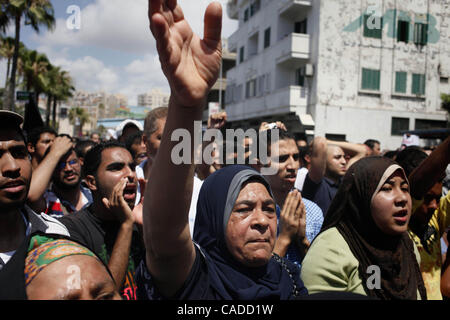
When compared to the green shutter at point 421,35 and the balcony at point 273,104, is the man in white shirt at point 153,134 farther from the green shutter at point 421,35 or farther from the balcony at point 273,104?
the balcony at point 273,104

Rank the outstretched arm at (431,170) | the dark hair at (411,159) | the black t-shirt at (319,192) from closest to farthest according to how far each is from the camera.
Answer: the outstretched arm at (431,170)
the dark hair at (411,159)
the black t-shirt at (319,192)

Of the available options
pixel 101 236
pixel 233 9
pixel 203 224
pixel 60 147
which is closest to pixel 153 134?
pixel 60 147

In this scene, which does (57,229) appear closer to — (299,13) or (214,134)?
(214,134)

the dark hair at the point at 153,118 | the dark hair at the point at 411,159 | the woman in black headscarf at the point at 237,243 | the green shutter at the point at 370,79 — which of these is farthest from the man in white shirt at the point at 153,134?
the green shutter at the point at 370,79

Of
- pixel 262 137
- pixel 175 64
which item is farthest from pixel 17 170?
pixel 262 137

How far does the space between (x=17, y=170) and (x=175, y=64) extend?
1224 millimetres

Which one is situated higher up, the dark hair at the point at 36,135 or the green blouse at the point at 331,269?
the dark hair at the point at 36,135

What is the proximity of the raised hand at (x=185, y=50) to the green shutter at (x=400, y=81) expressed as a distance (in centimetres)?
1922

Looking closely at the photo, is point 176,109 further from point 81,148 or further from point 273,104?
point 273,104

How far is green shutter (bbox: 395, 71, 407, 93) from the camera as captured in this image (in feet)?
60.2

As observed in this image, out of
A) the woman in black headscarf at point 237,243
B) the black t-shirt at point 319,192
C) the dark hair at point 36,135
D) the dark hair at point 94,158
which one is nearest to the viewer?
the woman in black headscarf at point 237,243

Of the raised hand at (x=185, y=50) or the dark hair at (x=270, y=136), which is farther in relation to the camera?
the dark hair at (x=270, y=136)

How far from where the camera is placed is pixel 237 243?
5.76 ft

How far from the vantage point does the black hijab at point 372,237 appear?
2193mm
